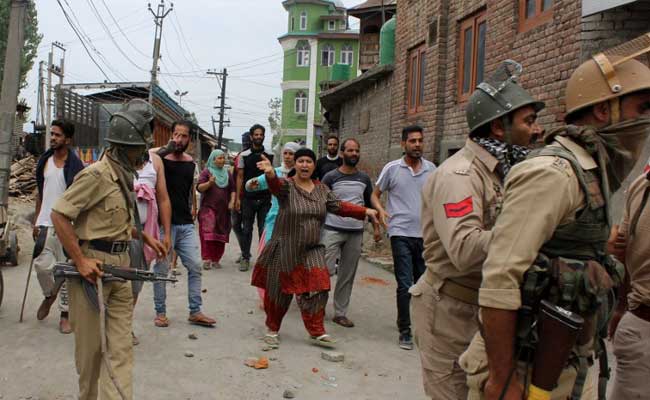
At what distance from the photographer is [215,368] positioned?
5.15 metres

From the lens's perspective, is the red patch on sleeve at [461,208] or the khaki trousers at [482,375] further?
the red patch on sleeve at [461,208]

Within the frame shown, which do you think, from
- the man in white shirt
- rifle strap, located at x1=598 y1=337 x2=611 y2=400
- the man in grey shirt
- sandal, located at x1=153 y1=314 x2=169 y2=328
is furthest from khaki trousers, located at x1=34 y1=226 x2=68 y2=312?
rifle strap, located at x1=598 y1=337 x2=611 y2=400

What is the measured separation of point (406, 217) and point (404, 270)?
1.64ft

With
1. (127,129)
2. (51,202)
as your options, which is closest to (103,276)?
(127,129)

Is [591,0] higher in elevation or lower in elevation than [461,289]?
higher

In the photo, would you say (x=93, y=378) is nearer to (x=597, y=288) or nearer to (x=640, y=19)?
(x=597, y=288)

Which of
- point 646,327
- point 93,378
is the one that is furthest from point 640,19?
point 93,378

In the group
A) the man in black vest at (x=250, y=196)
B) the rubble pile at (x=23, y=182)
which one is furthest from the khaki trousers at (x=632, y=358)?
the rubble pile at (x=23, y=182)

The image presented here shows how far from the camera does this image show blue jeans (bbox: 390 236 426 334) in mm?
6000

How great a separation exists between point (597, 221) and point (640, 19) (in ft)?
17.4

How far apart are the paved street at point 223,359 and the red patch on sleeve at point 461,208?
256cm

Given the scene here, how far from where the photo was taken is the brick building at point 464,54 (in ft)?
22.6

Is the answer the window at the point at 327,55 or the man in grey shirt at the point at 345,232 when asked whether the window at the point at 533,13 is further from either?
the window at the point at 327,55

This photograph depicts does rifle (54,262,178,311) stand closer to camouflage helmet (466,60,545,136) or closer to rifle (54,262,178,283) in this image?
rifle (54,262,178,283)
